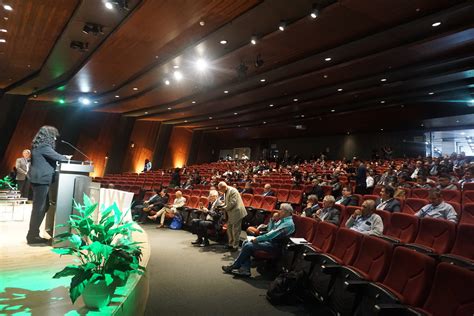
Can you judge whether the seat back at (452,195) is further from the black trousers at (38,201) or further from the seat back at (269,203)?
the black trousers at (38,201)

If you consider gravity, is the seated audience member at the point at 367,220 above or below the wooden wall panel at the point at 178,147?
below

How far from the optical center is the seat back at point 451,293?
180 centimetres

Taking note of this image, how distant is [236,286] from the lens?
12.3ft

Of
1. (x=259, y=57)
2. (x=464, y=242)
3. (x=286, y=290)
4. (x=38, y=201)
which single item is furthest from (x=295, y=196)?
(x=38, y=201)

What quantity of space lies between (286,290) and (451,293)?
1.61 metres

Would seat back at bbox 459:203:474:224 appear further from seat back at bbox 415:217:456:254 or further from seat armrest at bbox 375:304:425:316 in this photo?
seat armrest at bbox 375:304:425:316

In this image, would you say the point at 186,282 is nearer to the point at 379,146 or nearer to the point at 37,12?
the point at 37,12

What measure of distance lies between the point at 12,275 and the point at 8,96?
13.7 meters

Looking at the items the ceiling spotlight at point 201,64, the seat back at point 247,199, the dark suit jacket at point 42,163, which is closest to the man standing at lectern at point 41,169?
the dark suit jacket at point 42,163

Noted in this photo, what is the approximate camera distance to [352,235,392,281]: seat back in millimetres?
2580

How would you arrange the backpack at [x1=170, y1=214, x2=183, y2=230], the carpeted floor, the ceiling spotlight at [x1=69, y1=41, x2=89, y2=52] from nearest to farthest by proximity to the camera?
the carpeted floor → the backpack at [x1=170, y1=214, x2=183, y2=230] → the ceiling spotlight at [x1=69, y1=41, x2=89, y2=52]

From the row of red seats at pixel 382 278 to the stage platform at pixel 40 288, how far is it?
1.54m

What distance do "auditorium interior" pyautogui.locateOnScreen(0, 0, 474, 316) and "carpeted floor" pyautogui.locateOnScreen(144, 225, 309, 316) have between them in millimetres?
29

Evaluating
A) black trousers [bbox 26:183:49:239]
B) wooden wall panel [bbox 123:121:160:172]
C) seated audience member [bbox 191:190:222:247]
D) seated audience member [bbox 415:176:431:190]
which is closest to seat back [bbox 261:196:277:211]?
seated audience member [bbox 191:190:222:247]
